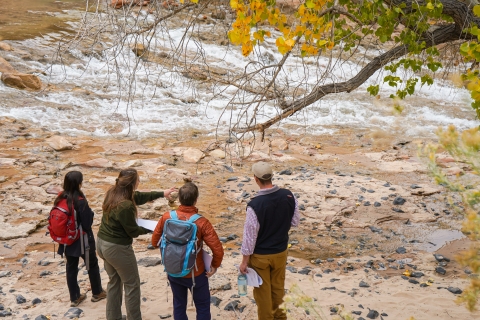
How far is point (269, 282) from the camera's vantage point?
13.2ft

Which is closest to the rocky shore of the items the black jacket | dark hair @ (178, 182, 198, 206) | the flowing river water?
the black jacket

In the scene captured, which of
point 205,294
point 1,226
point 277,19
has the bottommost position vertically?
point 1,226

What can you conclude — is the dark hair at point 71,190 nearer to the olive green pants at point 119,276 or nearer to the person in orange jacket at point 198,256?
the olive green pants at point 119,276

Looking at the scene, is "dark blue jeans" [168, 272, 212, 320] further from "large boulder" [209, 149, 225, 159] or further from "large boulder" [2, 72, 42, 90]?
"large boulder" [2, 72, 42, 90]

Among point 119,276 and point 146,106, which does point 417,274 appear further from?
point 146,106

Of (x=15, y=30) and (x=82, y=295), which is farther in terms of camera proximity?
(x=15, y=30)

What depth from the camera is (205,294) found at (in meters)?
3.94

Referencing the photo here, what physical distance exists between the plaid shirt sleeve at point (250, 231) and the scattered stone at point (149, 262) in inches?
85.7

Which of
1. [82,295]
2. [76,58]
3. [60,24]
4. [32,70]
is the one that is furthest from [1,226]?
[60,24]

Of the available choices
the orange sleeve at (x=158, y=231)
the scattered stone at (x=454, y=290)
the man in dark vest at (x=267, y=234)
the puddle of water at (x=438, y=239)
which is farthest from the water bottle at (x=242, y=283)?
the puddle of water at (x=438, y=239)

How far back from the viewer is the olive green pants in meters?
4.05

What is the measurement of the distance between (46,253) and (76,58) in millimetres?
11061

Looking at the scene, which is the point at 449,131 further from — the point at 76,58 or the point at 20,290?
the point at 76,58

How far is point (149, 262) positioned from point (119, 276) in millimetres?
1547
